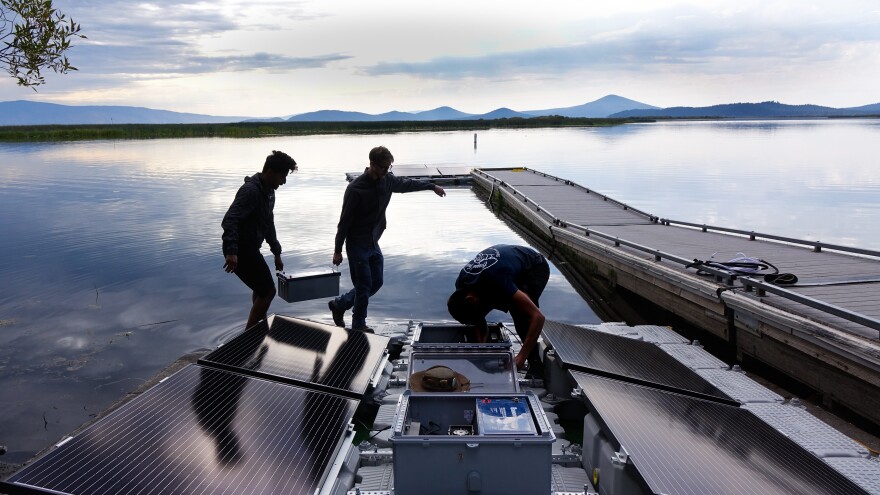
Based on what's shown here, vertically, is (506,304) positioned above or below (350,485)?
above

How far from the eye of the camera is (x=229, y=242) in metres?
7.26

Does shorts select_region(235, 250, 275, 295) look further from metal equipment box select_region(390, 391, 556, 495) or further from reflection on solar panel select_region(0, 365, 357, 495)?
metal equipment box select_region(390, 391, 556, 495)

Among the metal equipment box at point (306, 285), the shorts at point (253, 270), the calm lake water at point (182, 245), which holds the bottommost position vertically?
the calm lake water at point (182, 245)

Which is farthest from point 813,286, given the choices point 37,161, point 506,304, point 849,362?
point 37,161

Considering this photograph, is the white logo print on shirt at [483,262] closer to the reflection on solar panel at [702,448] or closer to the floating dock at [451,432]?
the floating dock at [451,432]

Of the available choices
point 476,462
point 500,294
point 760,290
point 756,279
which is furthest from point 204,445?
point 756,279

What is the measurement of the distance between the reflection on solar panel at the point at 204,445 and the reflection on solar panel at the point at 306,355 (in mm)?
300

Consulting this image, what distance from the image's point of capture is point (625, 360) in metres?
6.44

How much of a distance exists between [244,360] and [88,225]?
1564cm

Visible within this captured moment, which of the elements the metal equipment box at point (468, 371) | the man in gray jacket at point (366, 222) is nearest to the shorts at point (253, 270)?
the man in gray jacket at point (366, 222)

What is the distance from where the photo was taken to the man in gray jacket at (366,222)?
7.93 metres

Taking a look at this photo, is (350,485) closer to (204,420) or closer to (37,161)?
(204,420)

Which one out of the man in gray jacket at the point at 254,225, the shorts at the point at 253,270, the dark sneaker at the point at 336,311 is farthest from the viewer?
the dark sneaker at the point at 336,311

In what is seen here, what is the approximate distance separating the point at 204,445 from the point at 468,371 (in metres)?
2.37
